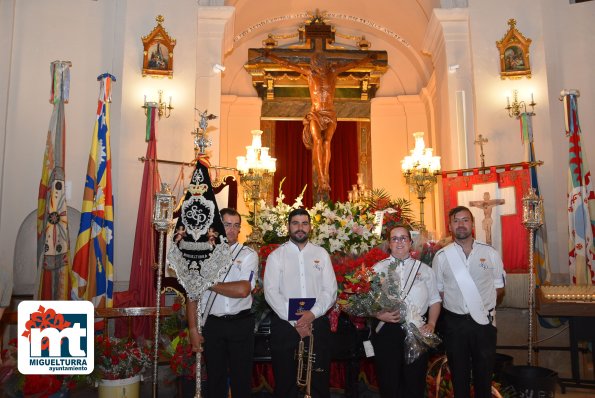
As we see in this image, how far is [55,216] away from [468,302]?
4.87 metres

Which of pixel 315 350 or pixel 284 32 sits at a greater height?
pixel 284 32

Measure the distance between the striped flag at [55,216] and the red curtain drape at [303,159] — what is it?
6637mm

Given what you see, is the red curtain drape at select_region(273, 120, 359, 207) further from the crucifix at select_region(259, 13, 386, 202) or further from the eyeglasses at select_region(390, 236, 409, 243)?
the eyeglasses at select_region(390, 236, 409, 243)

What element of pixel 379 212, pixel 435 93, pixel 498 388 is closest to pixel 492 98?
pixel 435 93

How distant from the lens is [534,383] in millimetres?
4160

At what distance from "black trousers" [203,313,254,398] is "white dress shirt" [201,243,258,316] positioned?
0.07 meters

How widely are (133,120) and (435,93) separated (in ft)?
21.0

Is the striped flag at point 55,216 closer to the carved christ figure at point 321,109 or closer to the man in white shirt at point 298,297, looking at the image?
the man in white shirt at point 298,297

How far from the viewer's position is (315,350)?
4020 mm

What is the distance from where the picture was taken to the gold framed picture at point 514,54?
8383mm

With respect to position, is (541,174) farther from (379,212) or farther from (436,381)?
(436,381)

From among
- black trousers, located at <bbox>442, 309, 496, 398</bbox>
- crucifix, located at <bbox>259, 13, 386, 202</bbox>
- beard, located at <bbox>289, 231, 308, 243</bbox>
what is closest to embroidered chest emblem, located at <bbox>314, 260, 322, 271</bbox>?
beard, located at <bbox>289, 231, 308, 243</bbox>

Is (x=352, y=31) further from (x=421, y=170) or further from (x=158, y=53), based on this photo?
(x=158, y=53)

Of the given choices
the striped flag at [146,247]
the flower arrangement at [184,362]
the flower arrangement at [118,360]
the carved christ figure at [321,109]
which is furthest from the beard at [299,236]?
the carved christ figure at [321,109]
